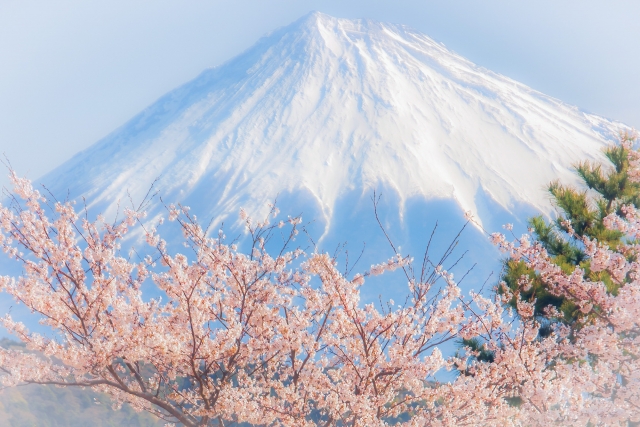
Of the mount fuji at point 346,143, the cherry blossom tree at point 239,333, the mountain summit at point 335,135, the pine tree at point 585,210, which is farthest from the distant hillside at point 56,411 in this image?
the mountain summit at point 335,135

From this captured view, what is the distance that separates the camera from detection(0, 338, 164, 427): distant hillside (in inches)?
675

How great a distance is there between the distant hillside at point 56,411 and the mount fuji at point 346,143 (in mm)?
22925

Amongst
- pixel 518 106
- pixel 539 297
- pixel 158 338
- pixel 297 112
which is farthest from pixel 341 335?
pixel 518 106

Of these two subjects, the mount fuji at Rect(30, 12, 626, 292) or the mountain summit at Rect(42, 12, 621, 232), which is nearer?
the mount fuji at Rect(30, 12, 626, 292)

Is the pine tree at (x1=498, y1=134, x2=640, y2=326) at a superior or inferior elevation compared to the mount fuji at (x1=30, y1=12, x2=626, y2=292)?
inferior

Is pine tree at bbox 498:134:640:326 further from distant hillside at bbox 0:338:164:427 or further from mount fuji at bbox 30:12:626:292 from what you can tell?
mount fuji at bbox 30:12:626:292

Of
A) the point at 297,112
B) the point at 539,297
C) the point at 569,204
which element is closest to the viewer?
the point at 539,297

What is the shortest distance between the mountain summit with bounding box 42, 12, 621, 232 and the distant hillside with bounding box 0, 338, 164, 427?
24.0 metres

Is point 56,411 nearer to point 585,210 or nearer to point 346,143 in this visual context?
point 585,210

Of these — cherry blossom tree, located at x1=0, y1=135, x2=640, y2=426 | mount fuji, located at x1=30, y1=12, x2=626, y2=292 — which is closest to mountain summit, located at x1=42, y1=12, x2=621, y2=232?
mount fuji, located at x1=30, y1=12, x2=626, y2=292

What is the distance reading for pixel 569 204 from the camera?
7816 millimetres

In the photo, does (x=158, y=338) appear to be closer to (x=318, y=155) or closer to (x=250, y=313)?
(x=250, y=313)

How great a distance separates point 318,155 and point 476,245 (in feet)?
57.9

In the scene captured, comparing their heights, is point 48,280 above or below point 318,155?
below
